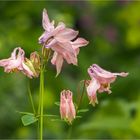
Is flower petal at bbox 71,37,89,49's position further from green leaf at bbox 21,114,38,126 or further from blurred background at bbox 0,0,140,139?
blurred background at bbox 0,0,140,139

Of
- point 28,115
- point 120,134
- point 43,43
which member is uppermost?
point 43,43

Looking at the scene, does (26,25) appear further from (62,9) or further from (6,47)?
(6,47)

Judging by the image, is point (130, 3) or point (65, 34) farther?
point (130, 3)

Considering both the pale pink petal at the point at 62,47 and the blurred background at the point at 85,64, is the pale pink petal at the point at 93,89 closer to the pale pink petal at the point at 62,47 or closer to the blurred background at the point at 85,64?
the pale pink petal at the point at 62,47

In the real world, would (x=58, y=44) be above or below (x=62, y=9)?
above

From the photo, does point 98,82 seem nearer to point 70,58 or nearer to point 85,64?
point 70,58

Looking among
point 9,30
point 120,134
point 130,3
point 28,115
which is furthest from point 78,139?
point 130,3

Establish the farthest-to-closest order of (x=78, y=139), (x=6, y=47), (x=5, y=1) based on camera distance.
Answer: (x=5, y=1) → (x=6, y=47) → (x=78, y=139)
